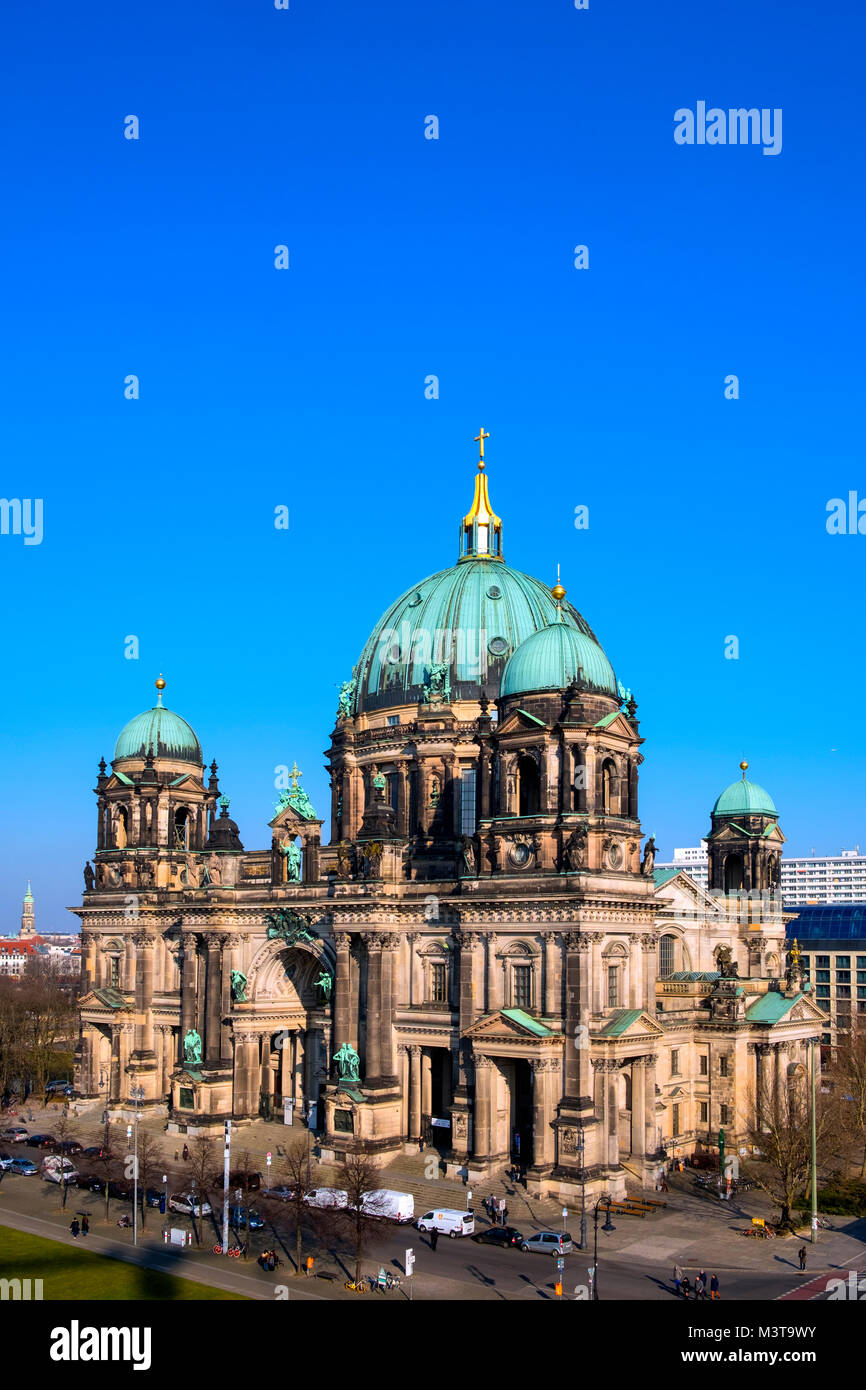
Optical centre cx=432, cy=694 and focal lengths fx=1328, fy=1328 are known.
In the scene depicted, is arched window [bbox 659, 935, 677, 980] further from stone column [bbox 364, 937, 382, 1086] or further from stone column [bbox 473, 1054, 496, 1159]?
stone column [bbox 473, 1054, 496, 1159]

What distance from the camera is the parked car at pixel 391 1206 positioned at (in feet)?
226

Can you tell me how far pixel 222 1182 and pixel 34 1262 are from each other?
10.6 m

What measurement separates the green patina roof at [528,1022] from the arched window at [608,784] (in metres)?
13.0

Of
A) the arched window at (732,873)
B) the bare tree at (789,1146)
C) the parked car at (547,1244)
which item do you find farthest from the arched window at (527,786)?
the arched window at (732,873)

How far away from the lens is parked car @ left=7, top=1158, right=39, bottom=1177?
280 ft

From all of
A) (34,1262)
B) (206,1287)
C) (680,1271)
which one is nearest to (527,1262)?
(680,1271)

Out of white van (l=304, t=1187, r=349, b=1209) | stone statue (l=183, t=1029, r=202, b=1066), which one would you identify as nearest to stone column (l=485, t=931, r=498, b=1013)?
white van (l=304, t=1187, r=349, b=1209)

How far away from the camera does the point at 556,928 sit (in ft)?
251

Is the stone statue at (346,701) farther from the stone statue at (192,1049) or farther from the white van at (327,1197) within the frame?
the white van at (327,1197)

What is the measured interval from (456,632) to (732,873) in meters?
32.9

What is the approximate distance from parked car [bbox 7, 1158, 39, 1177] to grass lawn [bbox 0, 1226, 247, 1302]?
19.1m

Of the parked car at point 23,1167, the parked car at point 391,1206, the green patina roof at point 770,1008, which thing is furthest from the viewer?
the green patina roof at point 770,1008
